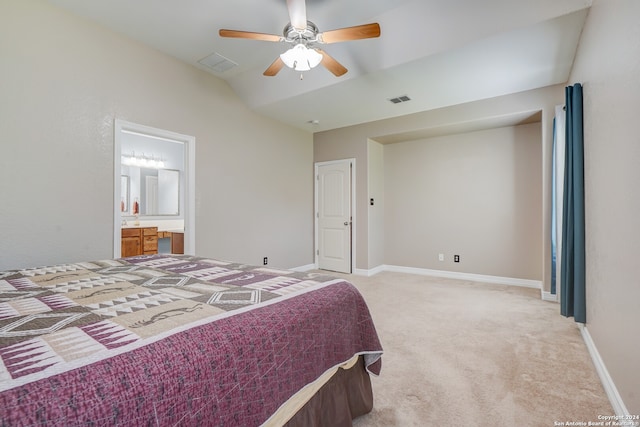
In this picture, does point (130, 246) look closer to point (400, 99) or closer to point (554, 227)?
point (400, 99)

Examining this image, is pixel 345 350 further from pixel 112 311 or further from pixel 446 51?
pixel 446 51

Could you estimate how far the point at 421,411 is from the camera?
1.63m

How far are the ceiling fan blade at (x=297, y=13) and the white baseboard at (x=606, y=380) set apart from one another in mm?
2972

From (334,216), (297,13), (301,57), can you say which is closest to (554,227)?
(334,216)

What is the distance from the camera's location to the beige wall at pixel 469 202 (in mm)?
4216

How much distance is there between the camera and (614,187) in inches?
65.0

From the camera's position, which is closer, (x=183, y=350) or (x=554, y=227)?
(x=183, y=350)

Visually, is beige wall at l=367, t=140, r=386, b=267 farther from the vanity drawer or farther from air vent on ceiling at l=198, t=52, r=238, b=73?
the vanity drawer

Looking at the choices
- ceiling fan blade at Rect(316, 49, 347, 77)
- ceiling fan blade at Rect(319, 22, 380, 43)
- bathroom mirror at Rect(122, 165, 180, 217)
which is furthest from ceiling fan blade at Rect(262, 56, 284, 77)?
bathroom mirror at Rect(122, 165, 180, 217)

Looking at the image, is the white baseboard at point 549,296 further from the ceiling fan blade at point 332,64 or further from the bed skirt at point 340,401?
the ceiling fan blade at point 332,64

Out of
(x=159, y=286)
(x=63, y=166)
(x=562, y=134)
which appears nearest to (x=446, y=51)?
(x=562, y=134)

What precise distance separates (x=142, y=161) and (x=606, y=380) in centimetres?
615

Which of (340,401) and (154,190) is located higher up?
(154,190)

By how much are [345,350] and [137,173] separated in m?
5.05
